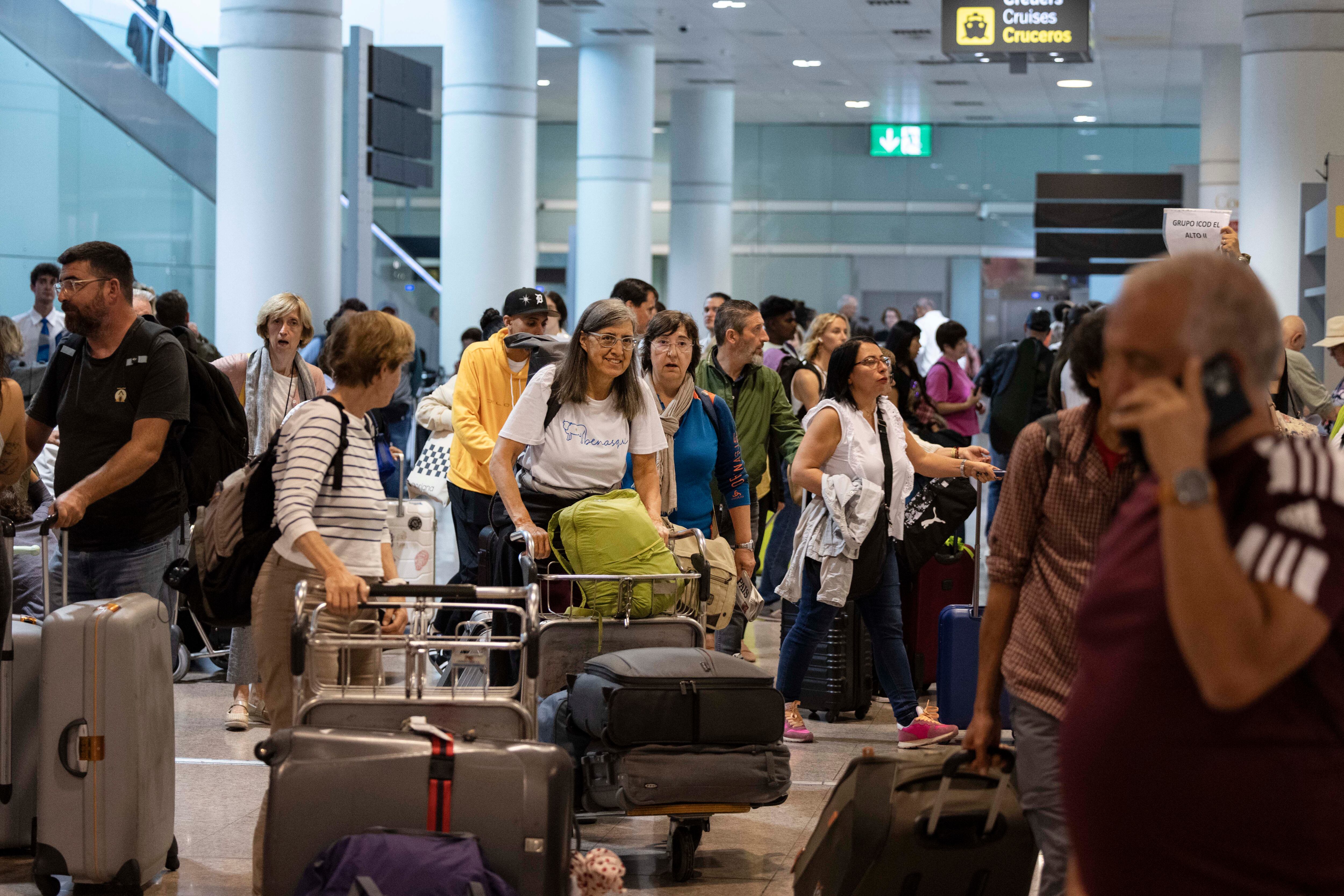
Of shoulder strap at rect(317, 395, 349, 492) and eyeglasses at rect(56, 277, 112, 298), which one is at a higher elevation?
eyeglasses at rect(56, 277, 112, 298)

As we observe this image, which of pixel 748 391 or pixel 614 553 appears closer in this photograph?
pixel 614 553

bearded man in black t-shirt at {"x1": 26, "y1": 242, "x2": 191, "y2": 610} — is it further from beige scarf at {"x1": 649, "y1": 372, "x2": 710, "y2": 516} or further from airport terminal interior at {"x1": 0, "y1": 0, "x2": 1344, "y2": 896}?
beige scarf at {"x1": 649, "y1": 372, "x2": 710, "y2": 516}

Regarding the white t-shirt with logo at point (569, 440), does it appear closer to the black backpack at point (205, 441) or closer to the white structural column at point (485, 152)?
the black backpack at point (205, 441)

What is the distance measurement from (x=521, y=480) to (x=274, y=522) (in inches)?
54.3

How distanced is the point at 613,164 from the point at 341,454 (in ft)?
55.9

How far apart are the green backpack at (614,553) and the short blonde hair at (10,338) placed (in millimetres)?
3413

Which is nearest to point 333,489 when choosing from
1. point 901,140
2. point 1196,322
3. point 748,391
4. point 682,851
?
point 682,851

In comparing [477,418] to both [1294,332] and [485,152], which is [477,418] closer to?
[1294,332]

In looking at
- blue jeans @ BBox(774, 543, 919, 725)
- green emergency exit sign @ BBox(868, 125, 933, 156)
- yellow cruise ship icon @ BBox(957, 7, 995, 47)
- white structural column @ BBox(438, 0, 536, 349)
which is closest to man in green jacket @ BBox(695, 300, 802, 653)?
blue jeans @ BBox(774, 543, 919, 725)

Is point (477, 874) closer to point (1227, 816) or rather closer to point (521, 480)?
point (1227, 816)

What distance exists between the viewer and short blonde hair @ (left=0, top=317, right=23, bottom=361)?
685 cm

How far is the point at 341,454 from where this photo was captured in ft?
12.1

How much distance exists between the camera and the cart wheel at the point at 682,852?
4.25 metres

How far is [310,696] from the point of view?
12.2ft
